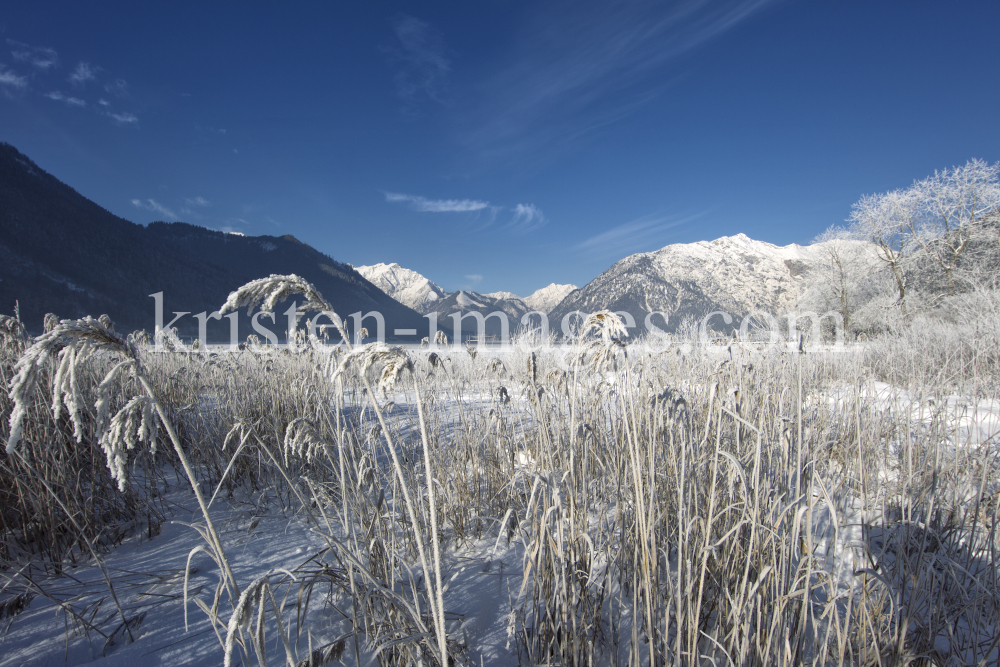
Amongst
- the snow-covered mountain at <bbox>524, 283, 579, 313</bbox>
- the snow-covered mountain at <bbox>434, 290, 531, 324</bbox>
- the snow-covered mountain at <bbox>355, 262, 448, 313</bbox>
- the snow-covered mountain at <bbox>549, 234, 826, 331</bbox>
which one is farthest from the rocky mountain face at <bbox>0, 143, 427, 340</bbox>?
the snow-covered mountain at <bbox>524, 283, 579, 313</bbox>

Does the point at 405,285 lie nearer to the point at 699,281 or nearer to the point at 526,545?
the point at 699,281

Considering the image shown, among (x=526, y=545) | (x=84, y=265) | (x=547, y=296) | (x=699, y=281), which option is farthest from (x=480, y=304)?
(x=526, y=545)

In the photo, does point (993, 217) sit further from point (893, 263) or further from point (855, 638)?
point (855, 638)

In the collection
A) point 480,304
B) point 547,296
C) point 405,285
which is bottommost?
point 480,304

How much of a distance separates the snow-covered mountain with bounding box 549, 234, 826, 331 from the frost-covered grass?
35246 millimetres

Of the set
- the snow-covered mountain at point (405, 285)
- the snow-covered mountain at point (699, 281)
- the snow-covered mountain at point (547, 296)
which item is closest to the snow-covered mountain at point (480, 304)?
the snow-covered mountain at point (547, 296)

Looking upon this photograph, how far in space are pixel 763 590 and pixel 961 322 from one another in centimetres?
1119

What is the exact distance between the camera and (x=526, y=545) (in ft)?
4.92

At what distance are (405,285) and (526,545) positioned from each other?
163m

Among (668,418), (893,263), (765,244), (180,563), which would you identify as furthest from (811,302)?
(765,244)

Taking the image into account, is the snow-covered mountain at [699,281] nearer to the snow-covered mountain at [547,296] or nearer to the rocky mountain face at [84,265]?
the rocky mountain face at [84,265]

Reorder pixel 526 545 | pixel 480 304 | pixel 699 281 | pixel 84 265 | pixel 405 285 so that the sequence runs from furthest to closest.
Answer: pixel 405 285
pixel 480 304
pixel 699 281
pixel 84 265
pixel 526 545

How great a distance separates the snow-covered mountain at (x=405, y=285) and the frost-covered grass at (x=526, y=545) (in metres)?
119

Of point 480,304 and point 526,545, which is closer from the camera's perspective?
point 526,545
